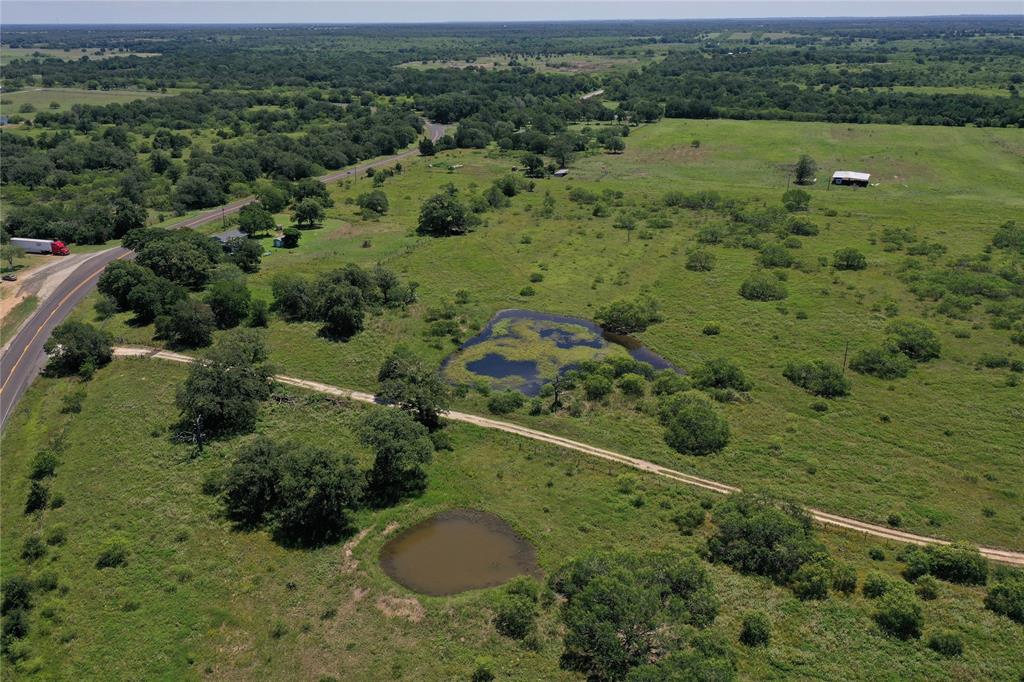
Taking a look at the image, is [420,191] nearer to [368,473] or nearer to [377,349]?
[377,349]

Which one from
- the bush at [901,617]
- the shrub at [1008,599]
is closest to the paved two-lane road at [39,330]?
the bush at [901,617]

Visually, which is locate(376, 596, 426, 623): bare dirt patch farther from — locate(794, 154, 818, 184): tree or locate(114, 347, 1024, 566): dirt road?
locate(794, 154, 818, 184): tree

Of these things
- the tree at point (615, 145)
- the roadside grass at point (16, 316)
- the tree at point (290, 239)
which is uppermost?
the tree at point (615, 145)

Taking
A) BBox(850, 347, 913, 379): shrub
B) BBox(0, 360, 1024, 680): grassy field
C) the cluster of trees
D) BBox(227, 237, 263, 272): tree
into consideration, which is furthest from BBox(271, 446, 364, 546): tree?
BBox(227, 237, 263, 272): tree

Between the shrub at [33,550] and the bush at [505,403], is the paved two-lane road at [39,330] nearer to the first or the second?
the shrub at [33,550]

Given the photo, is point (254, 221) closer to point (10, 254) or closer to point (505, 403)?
point (10, 254)

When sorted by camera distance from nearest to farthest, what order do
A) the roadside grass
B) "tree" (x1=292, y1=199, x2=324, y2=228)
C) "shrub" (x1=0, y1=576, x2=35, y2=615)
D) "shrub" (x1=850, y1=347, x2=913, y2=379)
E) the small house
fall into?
"shrub" (x1=0, y1=576, x2=35, y2=615) < "shrub" (x1=850, y1=347, x2=913, y2=379) < the roadside grass < "tree" (x1=292, y1=199, x2=324, y2=228) < the small house

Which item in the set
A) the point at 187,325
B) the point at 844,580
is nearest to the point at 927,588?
the point at 844,580
